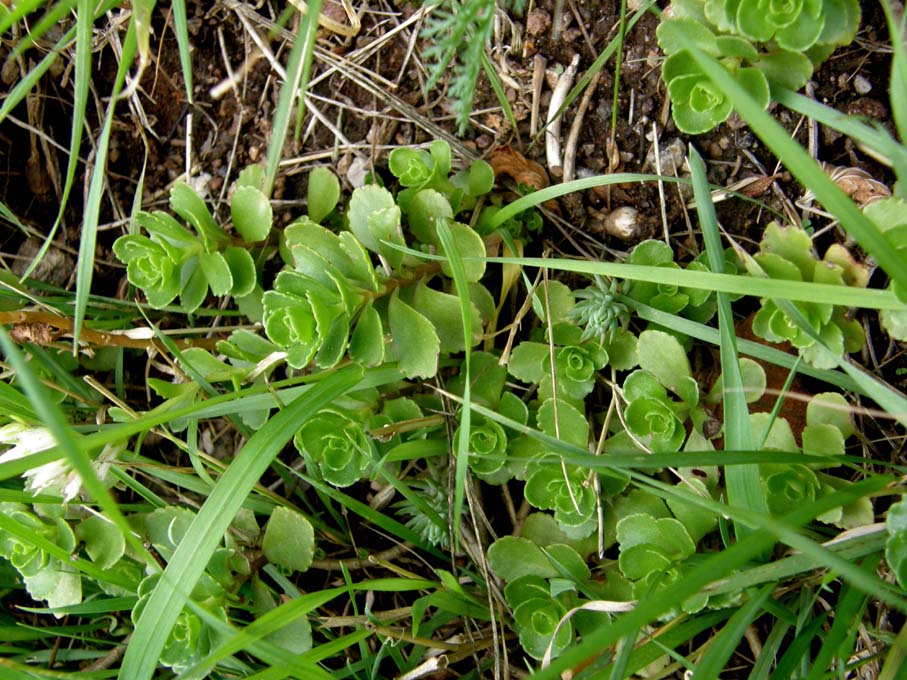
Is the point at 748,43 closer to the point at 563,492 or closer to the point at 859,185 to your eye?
the point at 859,185

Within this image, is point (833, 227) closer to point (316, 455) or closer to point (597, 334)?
point (597, 334)

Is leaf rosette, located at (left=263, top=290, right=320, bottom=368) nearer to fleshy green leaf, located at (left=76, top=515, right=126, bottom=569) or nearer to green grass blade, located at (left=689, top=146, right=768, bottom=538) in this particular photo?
fleshy green leaf, located at (left=76, top=515, right=126, bottom=569)

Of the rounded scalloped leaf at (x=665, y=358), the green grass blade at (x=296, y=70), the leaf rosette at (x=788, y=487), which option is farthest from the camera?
the rounded scalloped leaf at (x=665, y=358)

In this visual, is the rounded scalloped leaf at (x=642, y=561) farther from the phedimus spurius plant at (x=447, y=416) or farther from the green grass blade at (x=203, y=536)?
the green grass blade at (x=203, y=536)

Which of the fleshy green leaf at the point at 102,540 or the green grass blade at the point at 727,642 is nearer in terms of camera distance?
the green grass blade at the point at 727,642

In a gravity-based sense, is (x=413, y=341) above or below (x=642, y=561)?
above

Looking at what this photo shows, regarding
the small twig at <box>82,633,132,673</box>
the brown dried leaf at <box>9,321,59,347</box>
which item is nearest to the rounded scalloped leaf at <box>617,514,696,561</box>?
the small twig at <box>82,633,132,673</box>

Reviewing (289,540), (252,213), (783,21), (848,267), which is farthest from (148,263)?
(848,267)

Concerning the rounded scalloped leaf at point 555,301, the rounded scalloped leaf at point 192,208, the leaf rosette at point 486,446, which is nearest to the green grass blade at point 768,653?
the leaf rosette at point 486,446
